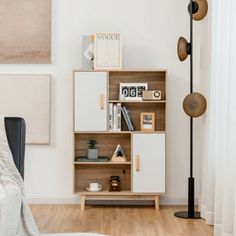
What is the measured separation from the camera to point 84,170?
5633 mm

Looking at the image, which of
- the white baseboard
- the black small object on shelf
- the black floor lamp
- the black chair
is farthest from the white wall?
the black chair

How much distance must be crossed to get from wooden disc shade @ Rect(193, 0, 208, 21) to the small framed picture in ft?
3.18

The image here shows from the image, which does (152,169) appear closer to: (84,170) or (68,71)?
(84,170)

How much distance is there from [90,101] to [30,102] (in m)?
0.62

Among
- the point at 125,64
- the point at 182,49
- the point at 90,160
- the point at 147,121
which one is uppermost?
the point at 182,49

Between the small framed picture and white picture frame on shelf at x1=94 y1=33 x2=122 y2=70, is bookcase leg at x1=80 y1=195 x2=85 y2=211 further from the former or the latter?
white picture frame on shelf at x1=94 y1=33 x2=122 y2=70

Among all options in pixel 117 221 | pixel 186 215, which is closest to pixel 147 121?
pixel 186 215

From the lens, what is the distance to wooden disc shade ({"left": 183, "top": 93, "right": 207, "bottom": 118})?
16.6 ft

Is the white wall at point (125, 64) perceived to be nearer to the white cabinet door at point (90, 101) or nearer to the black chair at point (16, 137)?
the white cabinet door at point (90, 101)

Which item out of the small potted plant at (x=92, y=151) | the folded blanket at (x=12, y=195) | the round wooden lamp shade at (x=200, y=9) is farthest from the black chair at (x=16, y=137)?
the round wooden lamp shade at (x=200, y=9)

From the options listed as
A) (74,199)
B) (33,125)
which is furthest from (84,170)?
(33,125)

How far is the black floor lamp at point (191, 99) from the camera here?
5.08m

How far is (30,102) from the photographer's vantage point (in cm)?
562

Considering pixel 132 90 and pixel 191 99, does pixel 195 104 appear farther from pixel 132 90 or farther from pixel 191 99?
pixel 132 90
